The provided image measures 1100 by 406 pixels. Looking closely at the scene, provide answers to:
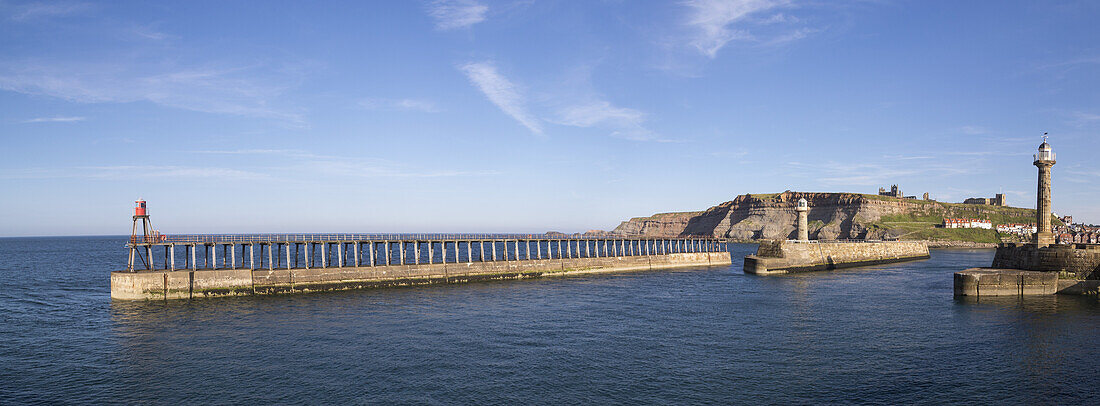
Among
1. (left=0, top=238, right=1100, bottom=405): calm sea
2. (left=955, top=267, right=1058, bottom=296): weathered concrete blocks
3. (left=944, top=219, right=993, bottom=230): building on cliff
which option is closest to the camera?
(left=0, top=238, right=1100, bottom=405): calm sea

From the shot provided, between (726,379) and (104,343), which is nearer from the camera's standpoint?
(726,379)

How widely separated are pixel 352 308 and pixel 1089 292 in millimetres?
66520

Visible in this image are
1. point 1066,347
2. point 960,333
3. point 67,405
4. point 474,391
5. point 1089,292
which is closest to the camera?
point 67,405

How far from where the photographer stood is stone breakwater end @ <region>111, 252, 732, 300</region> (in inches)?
2005

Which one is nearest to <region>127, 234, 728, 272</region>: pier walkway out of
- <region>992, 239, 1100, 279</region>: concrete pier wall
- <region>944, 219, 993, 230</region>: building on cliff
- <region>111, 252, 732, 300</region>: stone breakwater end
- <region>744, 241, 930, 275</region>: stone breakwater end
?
<region>111, 252, 732, 300</region>: stone breakwater end

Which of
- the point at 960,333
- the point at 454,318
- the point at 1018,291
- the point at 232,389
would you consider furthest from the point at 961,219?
the point at 232,389

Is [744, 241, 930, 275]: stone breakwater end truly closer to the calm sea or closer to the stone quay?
the calm sea

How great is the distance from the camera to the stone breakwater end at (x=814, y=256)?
85250 mm

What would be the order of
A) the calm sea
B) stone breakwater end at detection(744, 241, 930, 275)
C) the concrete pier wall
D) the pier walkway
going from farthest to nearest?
1. stone breakwater end at detection(744, 241, 930, 275)
2. the pier walkway
3. the concrete pier wall
4. the calm sea

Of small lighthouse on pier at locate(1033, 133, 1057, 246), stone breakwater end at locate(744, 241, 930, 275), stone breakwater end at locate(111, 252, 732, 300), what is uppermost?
small lighthouse on pier at locate(1033, 133, 1057, 246)

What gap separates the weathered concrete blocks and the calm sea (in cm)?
137

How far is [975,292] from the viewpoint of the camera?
52.8 m

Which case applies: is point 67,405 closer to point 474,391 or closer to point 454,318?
point 474,391

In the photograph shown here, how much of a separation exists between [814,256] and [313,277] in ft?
250
